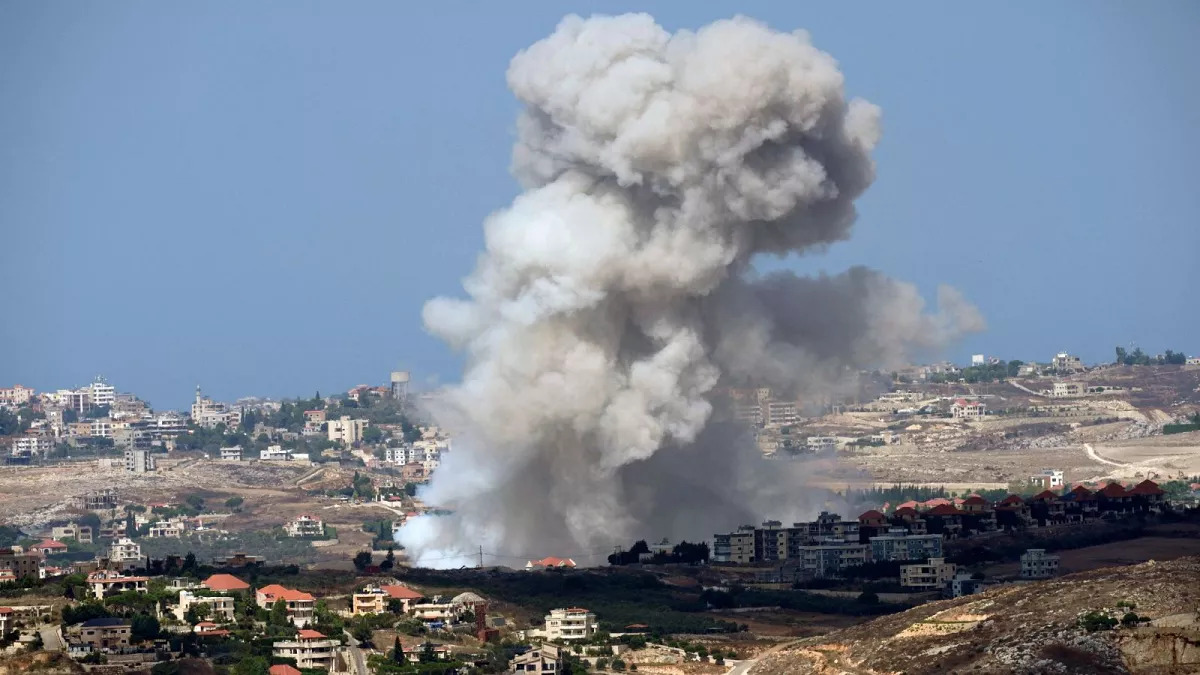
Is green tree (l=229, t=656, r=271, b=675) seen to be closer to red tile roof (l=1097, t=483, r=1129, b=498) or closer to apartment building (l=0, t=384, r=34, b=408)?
red tile roof (l=1097, t=483, r=1129, b=498)

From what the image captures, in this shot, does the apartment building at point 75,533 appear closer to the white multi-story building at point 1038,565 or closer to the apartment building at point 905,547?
the apartment building at point 905,547

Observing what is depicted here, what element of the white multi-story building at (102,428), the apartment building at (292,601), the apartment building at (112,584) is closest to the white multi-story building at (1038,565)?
the apartment building at (292,601)

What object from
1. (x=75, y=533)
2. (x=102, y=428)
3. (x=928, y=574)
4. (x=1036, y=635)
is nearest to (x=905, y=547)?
(x=928, y=574)

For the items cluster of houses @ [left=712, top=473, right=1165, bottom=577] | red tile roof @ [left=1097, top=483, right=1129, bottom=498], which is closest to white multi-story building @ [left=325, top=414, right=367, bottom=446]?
cluster of houses @ [left=712, top=473, right=1165, bottom=577]

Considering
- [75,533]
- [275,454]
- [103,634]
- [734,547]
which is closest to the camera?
[103,634]

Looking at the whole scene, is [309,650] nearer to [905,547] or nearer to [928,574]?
[928,574]

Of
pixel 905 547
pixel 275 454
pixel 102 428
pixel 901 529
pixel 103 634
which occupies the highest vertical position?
pixel 102 428
